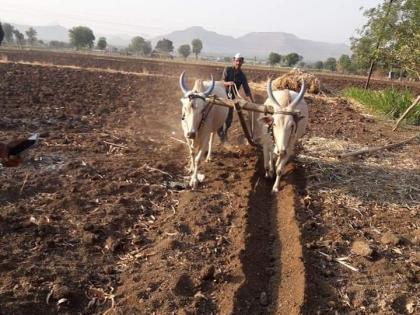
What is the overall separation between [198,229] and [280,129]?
229 cm

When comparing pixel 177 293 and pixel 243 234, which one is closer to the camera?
pixel 177 293

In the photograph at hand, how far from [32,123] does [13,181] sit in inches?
166

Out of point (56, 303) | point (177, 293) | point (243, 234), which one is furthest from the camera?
point (243, 234)

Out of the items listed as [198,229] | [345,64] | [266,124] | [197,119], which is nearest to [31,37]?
[345,64]

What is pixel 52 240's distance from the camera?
17.7 feet

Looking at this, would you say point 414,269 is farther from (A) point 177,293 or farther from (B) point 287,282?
(A) point 177,293

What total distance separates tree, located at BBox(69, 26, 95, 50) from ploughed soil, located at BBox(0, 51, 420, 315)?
248 ft

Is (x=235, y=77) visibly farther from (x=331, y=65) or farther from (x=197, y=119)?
(x=331, y=65)

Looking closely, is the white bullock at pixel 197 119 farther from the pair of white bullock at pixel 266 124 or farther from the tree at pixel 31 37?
the tree at pixel 31 37

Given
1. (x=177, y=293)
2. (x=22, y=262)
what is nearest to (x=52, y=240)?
(x=22, y=262)

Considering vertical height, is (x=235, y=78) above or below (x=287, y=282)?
above

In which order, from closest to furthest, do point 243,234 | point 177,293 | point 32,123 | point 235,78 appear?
1. point 177,293
2. point 243,234
3. point 235,78
4. point 32,123

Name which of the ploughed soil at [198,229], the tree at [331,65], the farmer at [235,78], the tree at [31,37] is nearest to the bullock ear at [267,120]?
the ploughed soil at [198,229]

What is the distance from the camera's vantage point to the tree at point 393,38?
13.4 meters
